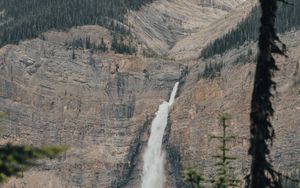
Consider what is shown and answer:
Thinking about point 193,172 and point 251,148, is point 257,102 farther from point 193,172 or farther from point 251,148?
point 193,172

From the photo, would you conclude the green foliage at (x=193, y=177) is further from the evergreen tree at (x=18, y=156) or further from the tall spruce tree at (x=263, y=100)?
the evergreen tree at (x=18, y=156)

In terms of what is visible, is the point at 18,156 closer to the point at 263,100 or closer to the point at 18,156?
the point at 18,156

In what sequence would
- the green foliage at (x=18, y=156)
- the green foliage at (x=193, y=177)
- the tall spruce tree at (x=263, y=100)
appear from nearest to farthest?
the green foliage at (x=18, y=156), the tall spruce tree at (x=263, y=100), the green foliage at (x=193, y=177)

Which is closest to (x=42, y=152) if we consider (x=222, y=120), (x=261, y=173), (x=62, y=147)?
(x=62, y=147)

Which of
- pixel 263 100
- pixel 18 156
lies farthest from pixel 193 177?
pixel 18 156

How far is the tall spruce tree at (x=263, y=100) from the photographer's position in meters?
23.0

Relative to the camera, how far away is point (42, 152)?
1758 cm

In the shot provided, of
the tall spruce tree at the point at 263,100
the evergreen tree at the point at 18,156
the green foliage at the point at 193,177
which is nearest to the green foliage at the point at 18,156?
the evergreen tree at the point at 18,156

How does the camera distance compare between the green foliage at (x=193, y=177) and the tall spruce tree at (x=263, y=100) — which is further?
the green foliage at (x=193, y=177)

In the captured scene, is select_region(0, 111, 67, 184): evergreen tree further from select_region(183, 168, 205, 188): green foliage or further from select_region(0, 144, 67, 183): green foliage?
select_region(183, 168, 205, 188): green foliage

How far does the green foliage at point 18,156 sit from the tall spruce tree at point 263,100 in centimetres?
696

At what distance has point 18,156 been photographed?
17578 millimetres

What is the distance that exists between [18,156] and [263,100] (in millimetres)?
8040

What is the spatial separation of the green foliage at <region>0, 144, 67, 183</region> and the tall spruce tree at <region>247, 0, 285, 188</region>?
6.96 metres
